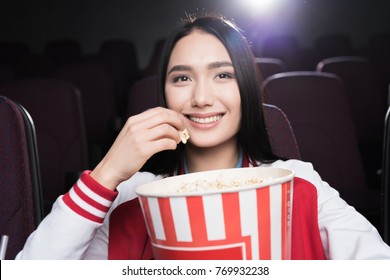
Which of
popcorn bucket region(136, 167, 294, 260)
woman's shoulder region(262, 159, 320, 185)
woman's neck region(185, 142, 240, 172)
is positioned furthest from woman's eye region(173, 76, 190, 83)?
popcorn bucket region(136, 167, 294, 260)

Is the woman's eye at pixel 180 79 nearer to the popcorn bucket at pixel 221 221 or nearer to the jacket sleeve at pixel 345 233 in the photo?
the jacket sleeve at pixel 345 233

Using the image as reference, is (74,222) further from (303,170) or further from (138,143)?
(303,170)

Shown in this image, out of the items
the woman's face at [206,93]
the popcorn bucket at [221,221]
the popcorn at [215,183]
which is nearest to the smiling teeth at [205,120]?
the woman's face at [206,93]

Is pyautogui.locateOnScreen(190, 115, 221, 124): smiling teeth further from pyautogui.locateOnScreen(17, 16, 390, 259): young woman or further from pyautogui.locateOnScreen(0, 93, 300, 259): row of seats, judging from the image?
pyautogui.locateOnScreen(0, 93, 300, 259): row of seats

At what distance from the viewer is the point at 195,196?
69cm

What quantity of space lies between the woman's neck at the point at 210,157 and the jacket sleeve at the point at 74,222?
326mm

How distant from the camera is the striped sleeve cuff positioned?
0.94 meters

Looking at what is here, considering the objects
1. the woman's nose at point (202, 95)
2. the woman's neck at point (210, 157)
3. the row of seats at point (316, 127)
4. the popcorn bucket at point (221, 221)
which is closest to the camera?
the popcorn bucket at point (221, 221)

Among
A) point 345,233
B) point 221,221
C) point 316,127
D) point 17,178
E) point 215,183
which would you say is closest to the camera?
point 221,221

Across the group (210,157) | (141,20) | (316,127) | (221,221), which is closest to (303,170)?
(210,157)

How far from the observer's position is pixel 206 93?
3.72ft

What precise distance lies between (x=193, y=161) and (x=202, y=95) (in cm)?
18

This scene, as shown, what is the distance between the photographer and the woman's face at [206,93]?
1146 millimetres
